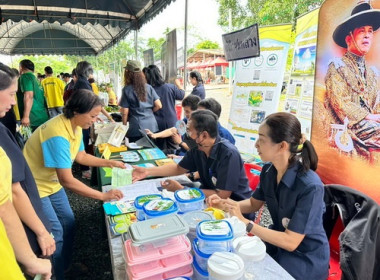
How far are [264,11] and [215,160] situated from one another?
592 centimetres

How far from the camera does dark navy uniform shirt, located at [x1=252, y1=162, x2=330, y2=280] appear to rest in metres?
1.17

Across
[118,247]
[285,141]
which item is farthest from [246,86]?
[118,247]

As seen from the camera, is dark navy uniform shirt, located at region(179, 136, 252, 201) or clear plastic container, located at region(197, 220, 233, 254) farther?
dark navy uniform shirt, located at region(179, 136, 252, 201)

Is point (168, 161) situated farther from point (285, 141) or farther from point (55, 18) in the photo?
point (55, 18)

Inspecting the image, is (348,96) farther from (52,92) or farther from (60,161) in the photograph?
(52,92)

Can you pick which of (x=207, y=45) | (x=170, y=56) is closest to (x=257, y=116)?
(x=170, y=56)

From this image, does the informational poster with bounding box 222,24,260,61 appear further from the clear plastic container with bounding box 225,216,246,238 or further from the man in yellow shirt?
the man in yellow shirt

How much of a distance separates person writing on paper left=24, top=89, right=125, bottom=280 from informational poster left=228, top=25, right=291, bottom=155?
6.89 ft

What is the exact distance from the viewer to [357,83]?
6.15ft

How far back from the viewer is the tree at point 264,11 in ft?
19.0

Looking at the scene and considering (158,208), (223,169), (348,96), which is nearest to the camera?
(158,208)

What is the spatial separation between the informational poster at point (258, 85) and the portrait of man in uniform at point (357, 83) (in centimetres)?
92

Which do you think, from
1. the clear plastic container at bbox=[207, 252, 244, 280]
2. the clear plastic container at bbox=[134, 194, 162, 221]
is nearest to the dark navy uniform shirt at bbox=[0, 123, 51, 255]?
the clear plastic container at bbox=[134, 194, 162, 221]

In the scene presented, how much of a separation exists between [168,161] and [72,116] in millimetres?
897
